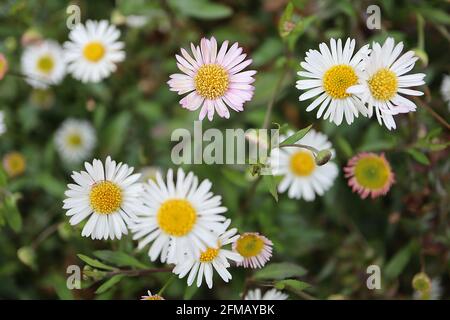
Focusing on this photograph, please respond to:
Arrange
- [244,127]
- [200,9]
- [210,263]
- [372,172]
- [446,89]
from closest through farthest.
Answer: [210,263]
[372,172]
[446,89]
[200,9]
[244,127]

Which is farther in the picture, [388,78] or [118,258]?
[118,258]

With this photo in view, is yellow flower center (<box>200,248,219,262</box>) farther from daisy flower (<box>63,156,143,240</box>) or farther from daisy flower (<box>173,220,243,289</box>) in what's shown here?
daisy flower (<box>63,156,143,240</box>)

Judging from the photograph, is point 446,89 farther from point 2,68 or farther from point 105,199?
point 2,68

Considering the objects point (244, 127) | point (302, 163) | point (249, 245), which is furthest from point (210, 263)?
point (244, 127)

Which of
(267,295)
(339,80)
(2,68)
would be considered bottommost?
(267,295)

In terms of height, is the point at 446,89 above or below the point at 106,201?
above

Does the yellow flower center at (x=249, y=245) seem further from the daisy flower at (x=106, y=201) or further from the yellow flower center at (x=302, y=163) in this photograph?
the yellow flower center at (x=302, y=163)
